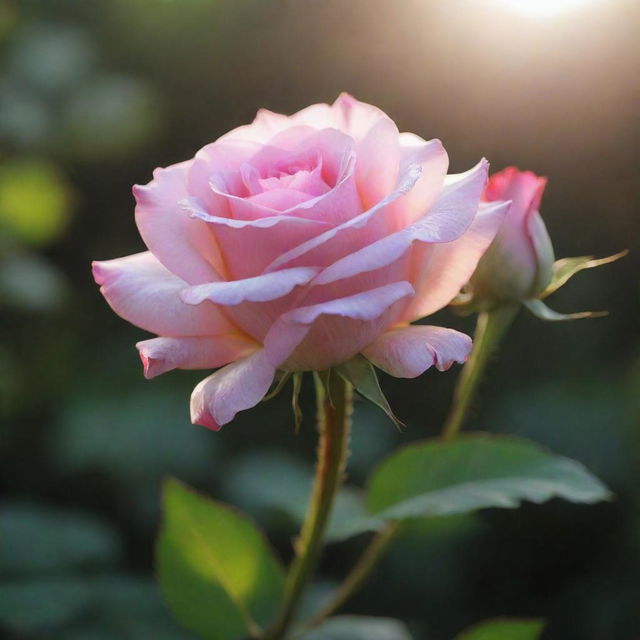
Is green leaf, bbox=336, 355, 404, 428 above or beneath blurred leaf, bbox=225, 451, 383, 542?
above

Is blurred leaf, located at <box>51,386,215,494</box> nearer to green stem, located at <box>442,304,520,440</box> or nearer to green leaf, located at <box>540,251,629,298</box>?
green stem, located at <box>442,304,520,440</box>

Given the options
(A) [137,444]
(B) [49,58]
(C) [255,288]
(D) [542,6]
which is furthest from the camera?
(D) [542,6]

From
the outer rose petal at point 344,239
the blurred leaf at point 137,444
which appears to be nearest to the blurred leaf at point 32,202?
the blurred leaf at point 137,444

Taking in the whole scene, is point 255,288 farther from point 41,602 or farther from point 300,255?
point 41,602

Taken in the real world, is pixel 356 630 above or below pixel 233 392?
below

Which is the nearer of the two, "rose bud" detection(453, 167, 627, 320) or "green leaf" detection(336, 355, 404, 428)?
"green leaf" detection(336, 355, 404, 428)

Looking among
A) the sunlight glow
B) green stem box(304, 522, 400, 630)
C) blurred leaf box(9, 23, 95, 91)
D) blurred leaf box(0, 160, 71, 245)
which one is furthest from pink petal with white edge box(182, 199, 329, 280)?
the sunlight glow

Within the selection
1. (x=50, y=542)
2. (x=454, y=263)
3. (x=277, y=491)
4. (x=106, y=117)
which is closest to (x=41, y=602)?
(x=50, y=542)
